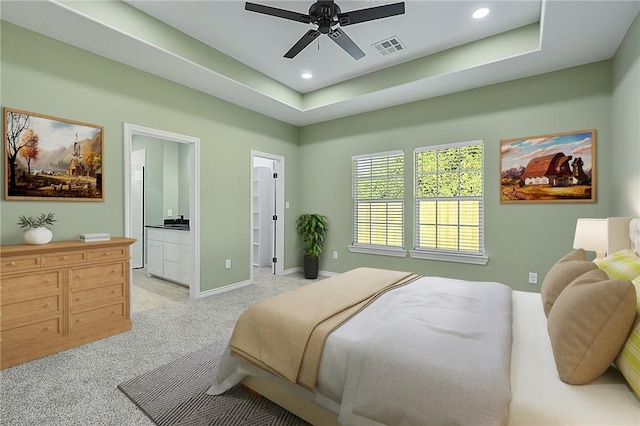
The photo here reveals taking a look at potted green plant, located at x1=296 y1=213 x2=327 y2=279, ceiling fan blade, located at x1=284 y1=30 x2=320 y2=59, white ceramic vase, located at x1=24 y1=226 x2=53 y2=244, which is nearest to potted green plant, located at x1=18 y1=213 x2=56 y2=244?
white ceramic vase, located at x1=24 y1=226 x2=53 y2=244

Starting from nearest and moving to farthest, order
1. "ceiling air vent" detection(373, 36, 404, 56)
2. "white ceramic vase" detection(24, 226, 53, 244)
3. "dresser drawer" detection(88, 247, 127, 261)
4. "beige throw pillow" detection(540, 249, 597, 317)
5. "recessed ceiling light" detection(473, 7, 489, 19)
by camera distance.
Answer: "beige throw pillow" detection(540, 249, 597, 317) < "white ceramic vase" detection(24, 226, 53, 244) < "dresser drawer" detection(88, 247, 127, 261) < "recessed ceiling light" detection(473, 7, 489, 19) < "ceiling air vent" detection(373, 36, 404, 56)

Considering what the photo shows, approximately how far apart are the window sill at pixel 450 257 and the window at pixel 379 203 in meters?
0.21

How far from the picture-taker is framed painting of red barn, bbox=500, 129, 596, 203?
339 cm

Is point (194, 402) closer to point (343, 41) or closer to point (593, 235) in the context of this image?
point (343, 41)

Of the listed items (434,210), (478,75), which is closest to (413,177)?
(434,210)

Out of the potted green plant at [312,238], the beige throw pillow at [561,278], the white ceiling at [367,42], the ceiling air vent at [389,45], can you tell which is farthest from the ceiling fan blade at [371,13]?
the potted green plant at [312,238]

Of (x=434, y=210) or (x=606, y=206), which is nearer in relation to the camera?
(x=606, y=206)

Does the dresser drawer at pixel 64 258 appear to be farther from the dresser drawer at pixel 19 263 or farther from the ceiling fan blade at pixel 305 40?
the ceiling fan blade at pixel 305 40

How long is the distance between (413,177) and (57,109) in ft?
14.4

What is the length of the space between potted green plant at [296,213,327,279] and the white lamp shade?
11.8 feet

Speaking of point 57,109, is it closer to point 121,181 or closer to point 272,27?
point 121,181

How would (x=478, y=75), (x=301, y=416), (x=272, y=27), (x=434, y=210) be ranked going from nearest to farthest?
(x=301, y=416) → (x=272, y=27) → (x=478, y=75) → (x=434, y=210)

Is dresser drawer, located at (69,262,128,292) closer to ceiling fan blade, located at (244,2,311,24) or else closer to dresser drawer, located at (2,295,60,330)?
dresser drawer, located at (2,295,60,330)

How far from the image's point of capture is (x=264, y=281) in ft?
17.0
